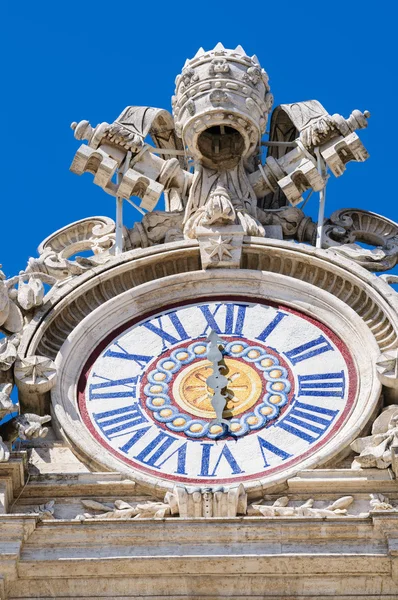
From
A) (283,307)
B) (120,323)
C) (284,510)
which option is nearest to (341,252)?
(283,307)

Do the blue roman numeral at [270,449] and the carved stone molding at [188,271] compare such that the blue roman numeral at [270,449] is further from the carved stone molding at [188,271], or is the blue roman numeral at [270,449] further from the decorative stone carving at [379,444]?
the carved stone molding at [188,271]

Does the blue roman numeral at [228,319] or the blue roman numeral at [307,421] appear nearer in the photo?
the blue roman numeral at [307,421]

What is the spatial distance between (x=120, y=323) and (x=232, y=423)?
1712 millimetres

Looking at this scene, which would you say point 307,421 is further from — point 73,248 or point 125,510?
point 73,248

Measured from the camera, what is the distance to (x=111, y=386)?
1805cm

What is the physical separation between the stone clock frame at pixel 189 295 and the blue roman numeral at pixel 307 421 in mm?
346

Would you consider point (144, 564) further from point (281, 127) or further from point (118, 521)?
point (281, 127)

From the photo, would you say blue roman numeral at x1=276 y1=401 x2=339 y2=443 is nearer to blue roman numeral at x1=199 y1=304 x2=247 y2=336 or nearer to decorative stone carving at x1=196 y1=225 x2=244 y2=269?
blue roman numeral at x1=199 y1=304 x2=247 y2=336

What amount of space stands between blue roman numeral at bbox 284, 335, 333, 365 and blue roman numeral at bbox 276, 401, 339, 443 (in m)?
0.60

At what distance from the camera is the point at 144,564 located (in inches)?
617

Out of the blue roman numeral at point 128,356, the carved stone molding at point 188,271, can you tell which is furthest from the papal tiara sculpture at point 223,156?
the blue roman numeral at point 128,356

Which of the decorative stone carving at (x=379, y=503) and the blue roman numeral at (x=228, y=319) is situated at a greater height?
the blue roman numeral at (x=228, y=319)

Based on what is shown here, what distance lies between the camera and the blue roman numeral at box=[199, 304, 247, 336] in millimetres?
18609

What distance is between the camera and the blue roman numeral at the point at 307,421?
1738 centimetres
